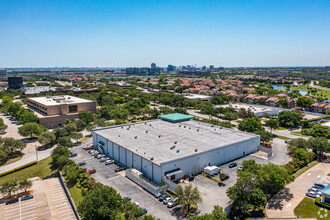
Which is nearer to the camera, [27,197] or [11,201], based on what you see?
[11,201]

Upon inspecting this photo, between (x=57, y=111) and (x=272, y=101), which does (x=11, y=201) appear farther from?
(x=272, y=101)

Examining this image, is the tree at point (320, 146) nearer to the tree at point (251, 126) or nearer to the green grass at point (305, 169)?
the green grass at point (305, 169)

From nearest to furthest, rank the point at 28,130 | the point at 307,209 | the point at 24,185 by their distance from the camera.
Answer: the point at 307,209 < the point at 24,185 < the point at 28,130

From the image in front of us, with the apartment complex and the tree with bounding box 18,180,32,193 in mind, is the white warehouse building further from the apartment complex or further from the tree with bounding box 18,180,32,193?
the apartment complex

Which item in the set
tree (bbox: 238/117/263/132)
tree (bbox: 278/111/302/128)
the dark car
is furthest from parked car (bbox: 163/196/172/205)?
tree (bbox: 278/111/302/128)

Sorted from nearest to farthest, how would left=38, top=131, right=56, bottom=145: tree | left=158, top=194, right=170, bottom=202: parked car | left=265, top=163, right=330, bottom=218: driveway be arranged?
left=265, top=163, right=330, bottom=218: driveway → left=158, top=194, right=170, bottom=202: parked car → left=38, top=131, right=56, bottom=145: tree

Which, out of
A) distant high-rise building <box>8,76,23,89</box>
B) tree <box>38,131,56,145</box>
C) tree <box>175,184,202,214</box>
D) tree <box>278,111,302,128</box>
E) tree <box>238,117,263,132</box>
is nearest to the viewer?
tree <box>175,184,202,214</box>

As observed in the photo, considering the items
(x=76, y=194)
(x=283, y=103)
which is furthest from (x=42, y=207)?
(x=283, y=103)

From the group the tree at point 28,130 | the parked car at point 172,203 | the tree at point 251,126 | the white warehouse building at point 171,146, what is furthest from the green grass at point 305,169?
the tree at point 28,130
